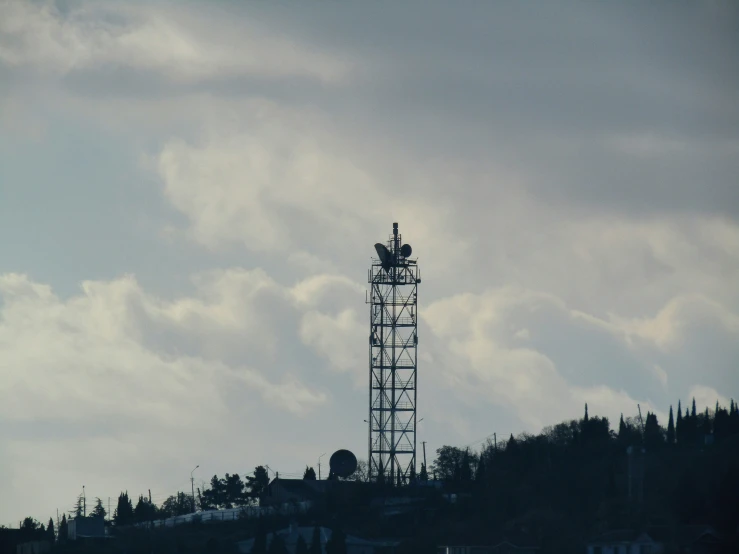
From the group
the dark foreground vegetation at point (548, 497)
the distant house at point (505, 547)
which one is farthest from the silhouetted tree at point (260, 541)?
the distant house at point (505, 547)

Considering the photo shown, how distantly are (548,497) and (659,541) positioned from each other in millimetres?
20889

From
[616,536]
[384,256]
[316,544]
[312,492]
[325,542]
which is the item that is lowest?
[316,544]

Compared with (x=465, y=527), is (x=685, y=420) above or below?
above

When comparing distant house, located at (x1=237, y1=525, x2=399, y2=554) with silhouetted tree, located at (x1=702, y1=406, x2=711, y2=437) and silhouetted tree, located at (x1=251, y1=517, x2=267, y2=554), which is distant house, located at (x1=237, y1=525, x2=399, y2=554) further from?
silhouetted tree, located at (x1=702, y1=406, x2=711, y2=437)

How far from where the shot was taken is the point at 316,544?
105 metres

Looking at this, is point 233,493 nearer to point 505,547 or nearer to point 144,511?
point 144,511

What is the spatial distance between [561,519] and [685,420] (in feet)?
89.8

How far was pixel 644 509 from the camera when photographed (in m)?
103

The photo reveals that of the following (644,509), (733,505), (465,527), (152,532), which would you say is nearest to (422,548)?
(465,527)

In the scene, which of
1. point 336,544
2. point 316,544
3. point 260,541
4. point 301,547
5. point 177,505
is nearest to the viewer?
point 336,544

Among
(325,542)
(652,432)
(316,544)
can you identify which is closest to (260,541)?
(325,542)

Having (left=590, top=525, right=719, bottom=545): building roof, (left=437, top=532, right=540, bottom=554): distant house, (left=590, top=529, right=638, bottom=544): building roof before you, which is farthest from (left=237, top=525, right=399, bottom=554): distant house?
(left=590, top=525, right=719, bottom=545): building roof

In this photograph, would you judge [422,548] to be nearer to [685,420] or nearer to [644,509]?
[644,509]

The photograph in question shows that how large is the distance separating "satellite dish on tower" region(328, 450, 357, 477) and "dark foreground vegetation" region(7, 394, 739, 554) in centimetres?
262
